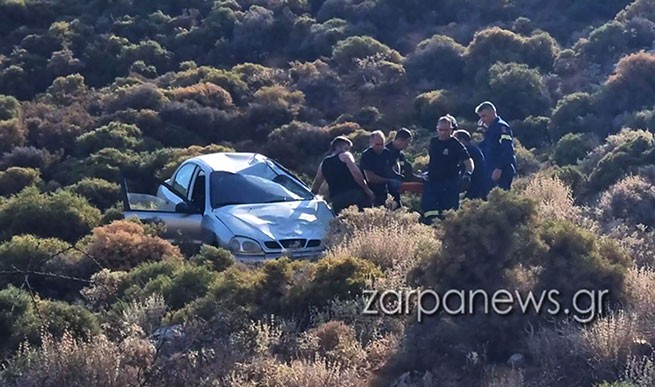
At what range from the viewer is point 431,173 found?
12.0 m

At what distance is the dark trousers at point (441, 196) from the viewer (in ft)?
39.3

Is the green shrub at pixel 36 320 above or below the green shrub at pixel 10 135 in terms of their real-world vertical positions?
above

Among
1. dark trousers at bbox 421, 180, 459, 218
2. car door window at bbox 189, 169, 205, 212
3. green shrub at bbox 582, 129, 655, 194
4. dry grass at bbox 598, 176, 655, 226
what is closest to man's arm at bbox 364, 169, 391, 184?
Answer: dark trousers at bbox 421, 180, 459, 218

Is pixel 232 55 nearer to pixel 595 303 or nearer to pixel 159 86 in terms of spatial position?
pixel 159 86

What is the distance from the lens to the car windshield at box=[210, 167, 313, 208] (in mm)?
12867

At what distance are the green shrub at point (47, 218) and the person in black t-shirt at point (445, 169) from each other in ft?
16.0

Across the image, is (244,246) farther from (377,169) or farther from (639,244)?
(639,244)

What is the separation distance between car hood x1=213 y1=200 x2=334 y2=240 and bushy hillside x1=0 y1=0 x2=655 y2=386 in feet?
2.34

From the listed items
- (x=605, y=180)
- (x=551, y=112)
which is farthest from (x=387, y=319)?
(x=551, y=112)

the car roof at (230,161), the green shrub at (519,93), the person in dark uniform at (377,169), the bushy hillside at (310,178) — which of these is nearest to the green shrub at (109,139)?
the bushy hillside at (310,178)

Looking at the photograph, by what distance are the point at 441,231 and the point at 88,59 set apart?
22256mm

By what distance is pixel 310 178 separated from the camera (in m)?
19.6

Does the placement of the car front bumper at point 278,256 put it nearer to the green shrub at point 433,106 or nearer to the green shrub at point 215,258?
the green shrub at point 215,258

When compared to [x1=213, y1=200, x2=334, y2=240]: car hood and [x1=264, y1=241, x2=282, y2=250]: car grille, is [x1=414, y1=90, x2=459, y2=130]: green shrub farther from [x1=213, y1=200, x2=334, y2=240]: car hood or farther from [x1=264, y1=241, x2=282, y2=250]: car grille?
[x1=264, y1=241, x2=282, y2=250]: car grille
